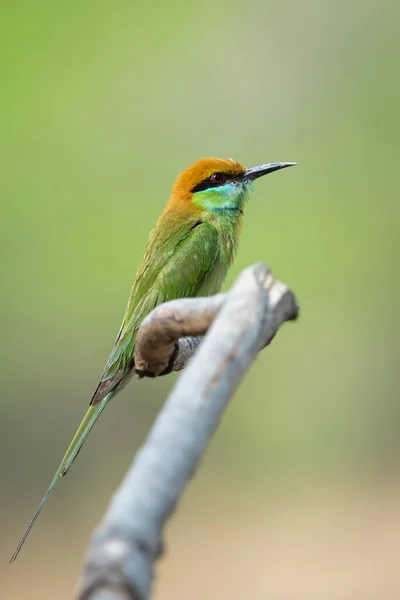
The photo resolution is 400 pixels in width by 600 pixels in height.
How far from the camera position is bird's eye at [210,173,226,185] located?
2883 mm

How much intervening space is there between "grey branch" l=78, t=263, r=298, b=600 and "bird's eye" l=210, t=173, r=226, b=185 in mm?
1815

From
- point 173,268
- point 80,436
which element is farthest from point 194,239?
point 80,436

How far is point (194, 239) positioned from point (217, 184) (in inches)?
8.8

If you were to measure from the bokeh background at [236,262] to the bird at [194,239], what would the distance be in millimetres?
1672

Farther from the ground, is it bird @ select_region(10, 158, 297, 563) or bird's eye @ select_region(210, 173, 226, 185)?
bird's eye @ select_region(210, 173, 226, 185)

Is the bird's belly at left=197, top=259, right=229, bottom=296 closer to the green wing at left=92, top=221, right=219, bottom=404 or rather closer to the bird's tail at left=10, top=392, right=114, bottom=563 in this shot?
the green wing at left=92, top=221, right=219, bottom=404

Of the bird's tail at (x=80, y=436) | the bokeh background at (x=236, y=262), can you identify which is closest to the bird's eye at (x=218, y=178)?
the bird's tail at (x=80, y=436)

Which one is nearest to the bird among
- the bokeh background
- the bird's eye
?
the bird's eye

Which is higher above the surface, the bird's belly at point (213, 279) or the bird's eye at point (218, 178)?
the bird's eye at point (218, 178)

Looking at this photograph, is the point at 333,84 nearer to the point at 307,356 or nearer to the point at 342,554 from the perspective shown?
the point at 307,356

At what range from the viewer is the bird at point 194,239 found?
265 centimetres

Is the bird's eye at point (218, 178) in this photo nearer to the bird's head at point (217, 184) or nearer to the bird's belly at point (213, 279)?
the bird's head at point (217, 184)

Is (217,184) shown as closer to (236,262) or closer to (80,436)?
(80,436)

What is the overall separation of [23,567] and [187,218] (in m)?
2.38
